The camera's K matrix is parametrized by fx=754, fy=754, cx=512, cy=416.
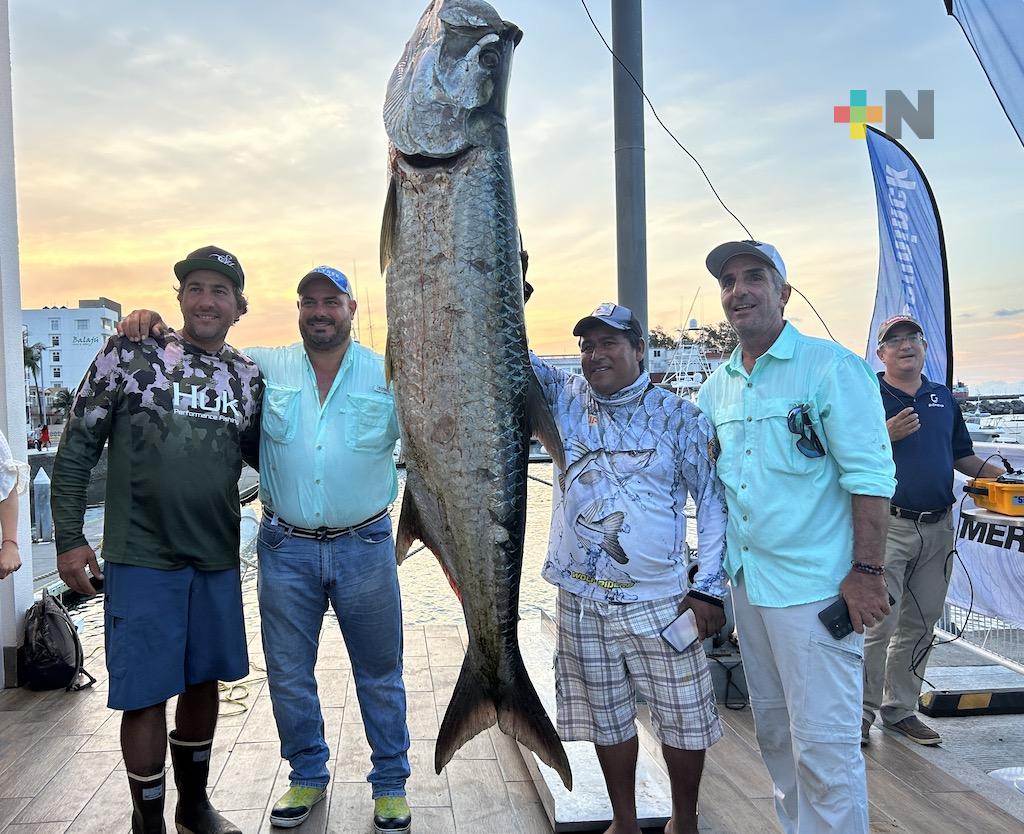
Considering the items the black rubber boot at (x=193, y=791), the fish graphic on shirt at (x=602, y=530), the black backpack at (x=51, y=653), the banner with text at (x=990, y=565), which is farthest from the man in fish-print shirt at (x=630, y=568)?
the black backpack at (x=51, y=653)

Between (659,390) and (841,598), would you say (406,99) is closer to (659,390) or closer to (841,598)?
(659,390)

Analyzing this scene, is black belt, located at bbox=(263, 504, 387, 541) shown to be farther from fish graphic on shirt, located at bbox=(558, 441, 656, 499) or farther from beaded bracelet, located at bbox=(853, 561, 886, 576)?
beaded bracelet, located at bbox=(853, 561, 886, 576)

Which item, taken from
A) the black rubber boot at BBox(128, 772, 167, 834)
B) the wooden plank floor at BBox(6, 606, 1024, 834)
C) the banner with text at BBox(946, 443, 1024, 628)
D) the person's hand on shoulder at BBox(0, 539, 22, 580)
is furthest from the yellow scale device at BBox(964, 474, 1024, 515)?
the person's hand on shoulder at BBox(0, 539, 22, 580)

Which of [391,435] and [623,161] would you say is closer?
[391,435]

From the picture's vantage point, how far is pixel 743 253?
8.59ft

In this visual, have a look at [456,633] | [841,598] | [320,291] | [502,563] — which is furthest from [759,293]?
[456,633]

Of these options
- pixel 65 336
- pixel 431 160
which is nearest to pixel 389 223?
pixel 431 160

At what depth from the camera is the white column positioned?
417cm

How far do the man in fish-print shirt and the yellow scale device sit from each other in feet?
7.68

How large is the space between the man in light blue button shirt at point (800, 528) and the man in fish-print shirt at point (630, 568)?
15 centimetres

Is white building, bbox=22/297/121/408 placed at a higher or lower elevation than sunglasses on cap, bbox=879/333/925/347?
higher

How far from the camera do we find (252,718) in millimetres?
3898

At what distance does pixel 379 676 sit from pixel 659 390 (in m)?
1.58

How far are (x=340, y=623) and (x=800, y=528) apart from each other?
1755 millimetres
